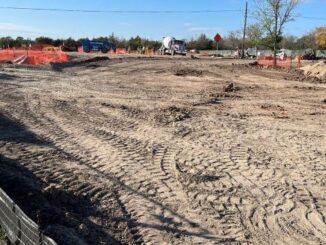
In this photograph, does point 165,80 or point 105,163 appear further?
point 165,80

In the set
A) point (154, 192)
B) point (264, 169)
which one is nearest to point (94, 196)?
point (154, 192)

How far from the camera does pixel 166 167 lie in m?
8.26

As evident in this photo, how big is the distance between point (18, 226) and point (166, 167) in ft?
12.0

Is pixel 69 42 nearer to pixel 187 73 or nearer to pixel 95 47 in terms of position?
pixel 95 47

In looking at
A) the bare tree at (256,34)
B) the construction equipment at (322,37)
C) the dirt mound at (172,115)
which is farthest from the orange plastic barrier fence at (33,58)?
the construction equipment at (322,37)

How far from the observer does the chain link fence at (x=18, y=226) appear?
4405mm

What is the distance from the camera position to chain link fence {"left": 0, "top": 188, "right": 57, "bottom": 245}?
173 inches

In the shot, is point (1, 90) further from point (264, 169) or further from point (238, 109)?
point (264, 169)

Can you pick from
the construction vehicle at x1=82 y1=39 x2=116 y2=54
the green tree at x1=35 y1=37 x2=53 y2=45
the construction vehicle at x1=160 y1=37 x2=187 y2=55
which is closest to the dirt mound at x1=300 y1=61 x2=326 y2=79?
the construction vehicle at x1=160 y1=37 x2=187 y2=55

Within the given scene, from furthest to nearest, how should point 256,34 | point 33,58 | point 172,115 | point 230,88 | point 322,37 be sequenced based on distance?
1. point 322,37
2. point 256,34
3. point 33,58
4. point 230,88
5. point 172,115

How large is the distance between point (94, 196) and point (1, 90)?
39.8ft

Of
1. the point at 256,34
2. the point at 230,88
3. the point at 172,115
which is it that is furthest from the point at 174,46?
the point at 172,115

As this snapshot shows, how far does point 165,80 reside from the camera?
74.8 ft

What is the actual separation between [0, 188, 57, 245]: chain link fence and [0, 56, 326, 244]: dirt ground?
0.29 meters
